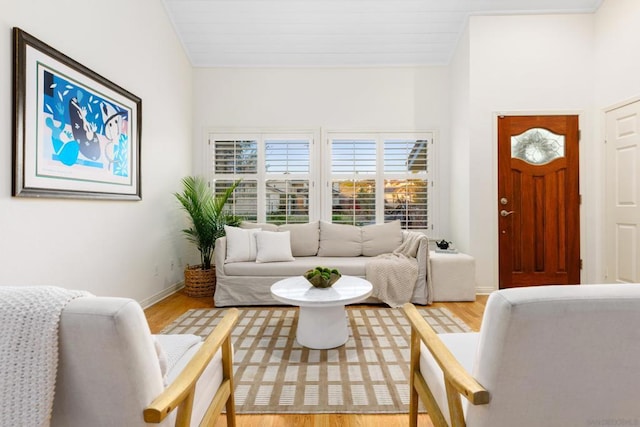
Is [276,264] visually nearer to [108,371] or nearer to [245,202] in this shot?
[245,202]

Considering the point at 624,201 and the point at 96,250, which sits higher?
the point at 624,201

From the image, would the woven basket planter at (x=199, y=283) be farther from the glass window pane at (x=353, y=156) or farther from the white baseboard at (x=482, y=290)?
the white baseboard at (x=482, y=290)

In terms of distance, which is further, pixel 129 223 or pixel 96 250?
pixel 129 223

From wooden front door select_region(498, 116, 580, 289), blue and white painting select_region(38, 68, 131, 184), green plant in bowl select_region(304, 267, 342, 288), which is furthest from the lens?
wooden front door select_region(498, 116, 580, 289)

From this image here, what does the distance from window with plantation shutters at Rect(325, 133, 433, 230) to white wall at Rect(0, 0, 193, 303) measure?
6.76 ft

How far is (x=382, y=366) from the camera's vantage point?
2109mm

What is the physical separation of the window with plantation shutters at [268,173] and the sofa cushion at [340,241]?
2.18ft

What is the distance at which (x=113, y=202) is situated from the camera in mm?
2918

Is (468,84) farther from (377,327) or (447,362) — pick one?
(447,362)

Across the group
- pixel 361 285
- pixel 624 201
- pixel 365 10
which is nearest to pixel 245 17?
pixel 365 10

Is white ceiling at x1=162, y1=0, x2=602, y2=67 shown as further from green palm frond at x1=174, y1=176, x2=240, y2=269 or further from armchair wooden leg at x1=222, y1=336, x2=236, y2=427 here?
armchair wooden leg at x1=222, y1=336, x2=236, y2=427

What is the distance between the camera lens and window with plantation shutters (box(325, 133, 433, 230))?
4.63m

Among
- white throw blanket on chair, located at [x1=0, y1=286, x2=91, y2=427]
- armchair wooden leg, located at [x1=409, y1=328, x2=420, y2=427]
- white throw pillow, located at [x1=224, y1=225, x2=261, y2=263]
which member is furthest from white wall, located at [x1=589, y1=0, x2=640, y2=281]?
white throw blanket on chair, located at [x1=0, y1=286, x2=91, y2=427]

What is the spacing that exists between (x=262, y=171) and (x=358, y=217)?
4.82 ft
